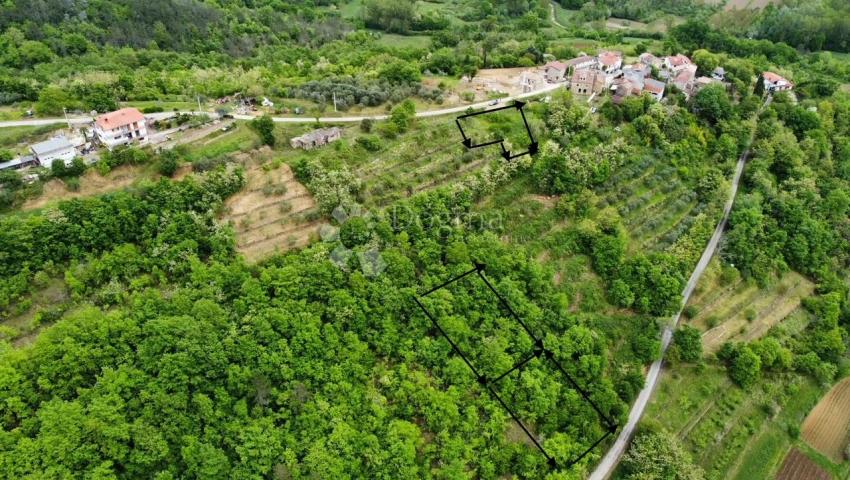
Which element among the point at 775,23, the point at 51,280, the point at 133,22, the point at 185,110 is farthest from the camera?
the point at 775,23

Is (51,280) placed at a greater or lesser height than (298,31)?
lesser

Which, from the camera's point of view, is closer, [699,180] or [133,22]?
[699,180]

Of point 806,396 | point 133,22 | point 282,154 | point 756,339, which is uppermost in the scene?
point 133,22

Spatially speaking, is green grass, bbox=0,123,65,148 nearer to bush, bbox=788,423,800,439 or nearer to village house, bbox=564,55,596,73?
village house, bbox=564,55,596,73

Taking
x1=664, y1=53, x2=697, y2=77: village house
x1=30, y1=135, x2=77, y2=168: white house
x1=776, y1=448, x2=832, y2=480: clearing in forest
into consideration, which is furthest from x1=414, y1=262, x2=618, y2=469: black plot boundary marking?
x1=664, y1=53, x2=697, y2=77: village house

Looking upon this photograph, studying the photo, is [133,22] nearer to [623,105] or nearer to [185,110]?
[185,110]

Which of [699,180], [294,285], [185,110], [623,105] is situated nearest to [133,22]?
[185,110]

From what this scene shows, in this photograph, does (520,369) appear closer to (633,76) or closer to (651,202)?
(651,202)
